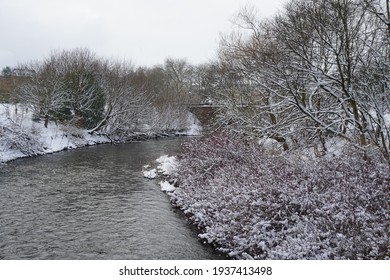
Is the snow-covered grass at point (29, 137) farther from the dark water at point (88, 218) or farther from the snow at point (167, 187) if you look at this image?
the snow at point (167, 187)

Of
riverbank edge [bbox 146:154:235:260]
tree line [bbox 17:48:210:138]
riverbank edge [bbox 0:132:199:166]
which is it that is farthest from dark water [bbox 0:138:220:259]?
tree line [bbox 17:48:210:138]

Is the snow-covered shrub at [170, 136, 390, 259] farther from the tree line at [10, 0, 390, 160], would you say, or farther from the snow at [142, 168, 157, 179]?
the snow at [142, 168, 157, 179]

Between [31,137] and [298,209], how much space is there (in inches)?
827

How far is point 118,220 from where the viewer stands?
10172 mm

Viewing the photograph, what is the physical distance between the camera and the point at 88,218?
10273 mm

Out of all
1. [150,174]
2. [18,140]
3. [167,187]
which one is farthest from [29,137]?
[167,187]

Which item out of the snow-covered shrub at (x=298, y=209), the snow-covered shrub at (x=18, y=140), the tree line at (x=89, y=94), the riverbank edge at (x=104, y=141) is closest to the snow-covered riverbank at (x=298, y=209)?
the snow-covered shrub at (x=298, y=209)

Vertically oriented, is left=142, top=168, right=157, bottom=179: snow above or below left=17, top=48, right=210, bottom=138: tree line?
below

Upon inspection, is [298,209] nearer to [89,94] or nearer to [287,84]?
[287,84]

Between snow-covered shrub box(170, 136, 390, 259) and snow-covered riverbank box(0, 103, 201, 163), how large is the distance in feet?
51.7

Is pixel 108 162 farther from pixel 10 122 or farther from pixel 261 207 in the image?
pixel 261 207

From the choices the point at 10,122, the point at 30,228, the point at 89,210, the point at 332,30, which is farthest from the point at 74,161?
the point at 332,30

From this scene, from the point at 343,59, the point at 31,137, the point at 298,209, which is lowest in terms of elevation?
the point at 298,209

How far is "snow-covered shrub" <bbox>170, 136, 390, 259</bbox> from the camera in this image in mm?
6262
